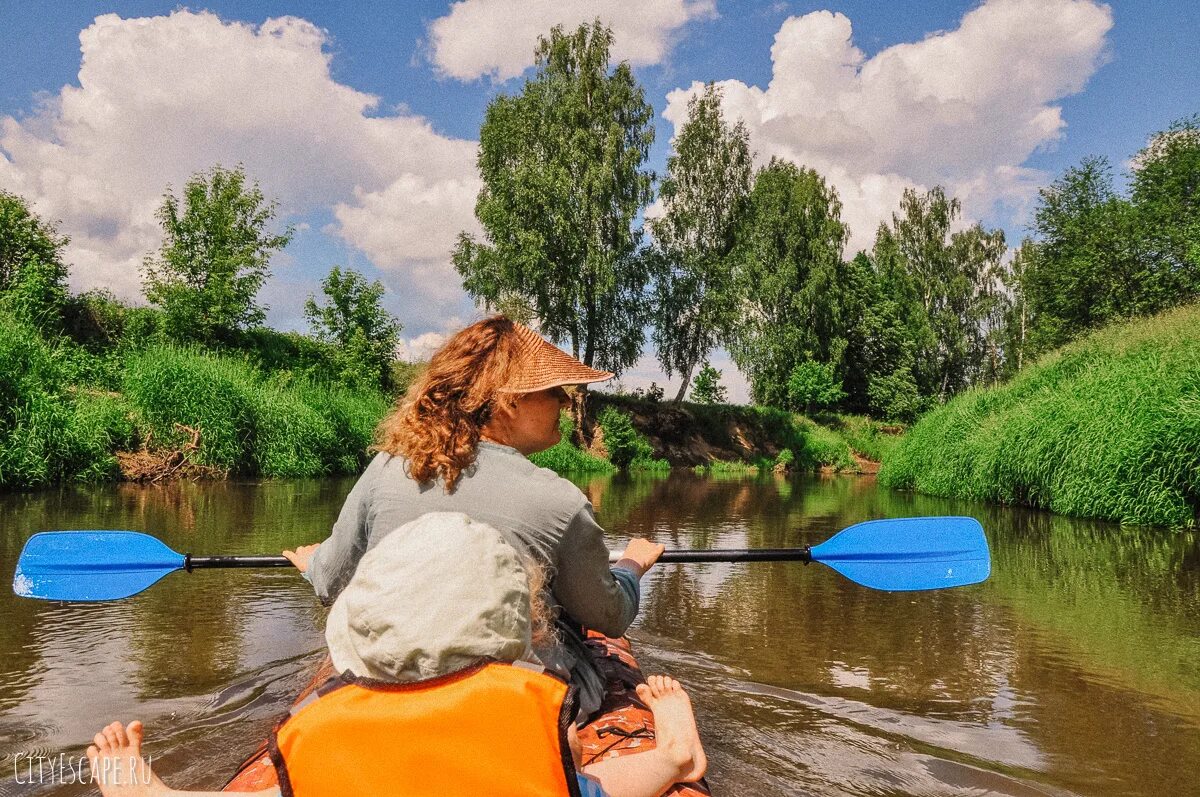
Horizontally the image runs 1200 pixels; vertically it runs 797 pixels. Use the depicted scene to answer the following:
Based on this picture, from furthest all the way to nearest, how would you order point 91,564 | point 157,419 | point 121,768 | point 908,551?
point 157,419, point 908,551, point 91,564, point 121,768

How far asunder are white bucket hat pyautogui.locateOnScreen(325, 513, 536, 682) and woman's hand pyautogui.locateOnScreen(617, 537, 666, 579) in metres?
1.02

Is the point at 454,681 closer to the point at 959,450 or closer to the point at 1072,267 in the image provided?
the point at 959,450

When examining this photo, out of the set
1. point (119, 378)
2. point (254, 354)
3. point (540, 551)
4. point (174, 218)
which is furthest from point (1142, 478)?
point (174, 218)

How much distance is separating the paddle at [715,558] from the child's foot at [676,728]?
1200 mm

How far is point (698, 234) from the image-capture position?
2708 centimetres

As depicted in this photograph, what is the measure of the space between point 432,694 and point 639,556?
1.29 metres

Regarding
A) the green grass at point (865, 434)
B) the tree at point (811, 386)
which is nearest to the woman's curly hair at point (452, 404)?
the green grass at point (865, 434)

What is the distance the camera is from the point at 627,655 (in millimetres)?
2521

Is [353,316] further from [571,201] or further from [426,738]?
[426,738]

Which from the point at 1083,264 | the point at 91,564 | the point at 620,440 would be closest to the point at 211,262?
the point at 620,440

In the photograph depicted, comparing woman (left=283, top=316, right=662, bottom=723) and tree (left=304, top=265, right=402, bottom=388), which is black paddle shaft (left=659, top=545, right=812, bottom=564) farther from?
tree (left=304, top=265, right=402, bottom=388)

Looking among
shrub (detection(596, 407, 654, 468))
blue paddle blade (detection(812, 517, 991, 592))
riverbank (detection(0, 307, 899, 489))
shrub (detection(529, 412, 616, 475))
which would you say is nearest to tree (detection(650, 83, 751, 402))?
shrub (detection(596, 407, 654, 468))

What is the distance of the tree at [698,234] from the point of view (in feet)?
82.6

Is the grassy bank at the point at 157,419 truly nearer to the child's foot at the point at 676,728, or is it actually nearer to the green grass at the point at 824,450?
the child's foot at the point at 676,728
